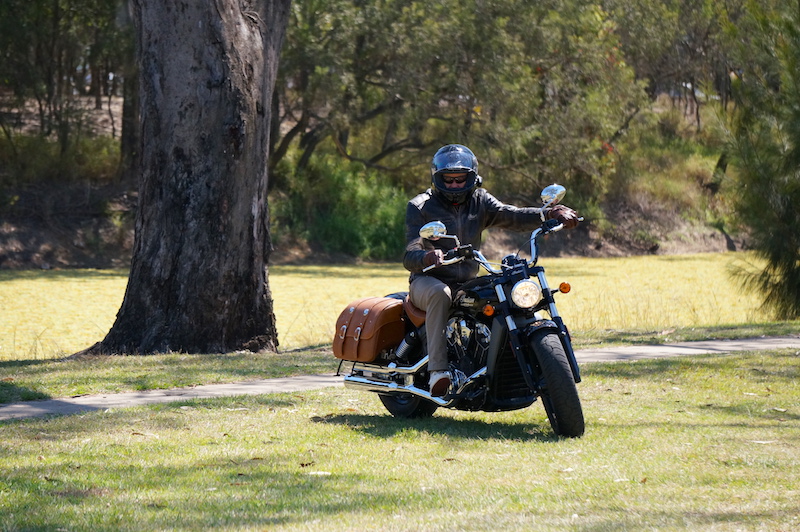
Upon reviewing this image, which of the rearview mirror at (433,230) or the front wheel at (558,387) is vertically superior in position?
the rearview mirror at (433,230)

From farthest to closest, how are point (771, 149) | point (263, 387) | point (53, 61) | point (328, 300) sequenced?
point (53, 61) → point (328, 300) → point (771, 149) → point (263, 387)

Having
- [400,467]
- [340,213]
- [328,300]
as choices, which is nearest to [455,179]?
[400,467]

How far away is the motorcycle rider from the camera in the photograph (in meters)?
7.17

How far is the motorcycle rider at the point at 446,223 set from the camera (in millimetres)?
7168

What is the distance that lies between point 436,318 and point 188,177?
554 cm

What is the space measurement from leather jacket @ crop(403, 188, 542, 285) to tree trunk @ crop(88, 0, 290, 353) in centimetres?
491

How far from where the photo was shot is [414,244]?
7328mm

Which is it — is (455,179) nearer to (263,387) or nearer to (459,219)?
(459,219)

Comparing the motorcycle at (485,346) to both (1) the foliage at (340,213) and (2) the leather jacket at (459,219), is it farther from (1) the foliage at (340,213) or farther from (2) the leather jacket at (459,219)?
(1) the foliage at (340,213)

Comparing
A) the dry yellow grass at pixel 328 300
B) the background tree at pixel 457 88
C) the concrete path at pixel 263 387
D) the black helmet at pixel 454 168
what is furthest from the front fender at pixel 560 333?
the background tree at pixel 457 88

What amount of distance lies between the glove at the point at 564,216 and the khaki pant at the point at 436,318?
84 centimetres

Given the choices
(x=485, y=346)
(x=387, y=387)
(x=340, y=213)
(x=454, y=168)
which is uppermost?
(x=340, y=213)

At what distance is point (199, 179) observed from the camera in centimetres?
1197

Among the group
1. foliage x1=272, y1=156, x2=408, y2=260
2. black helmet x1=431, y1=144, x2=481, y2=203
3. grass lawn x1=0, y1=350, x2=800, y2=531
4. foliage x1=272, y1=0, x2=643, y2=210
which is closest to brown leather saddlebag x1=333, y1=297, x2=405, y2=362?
grass lawn x1=0, y1=350, x2=800, y2=531
